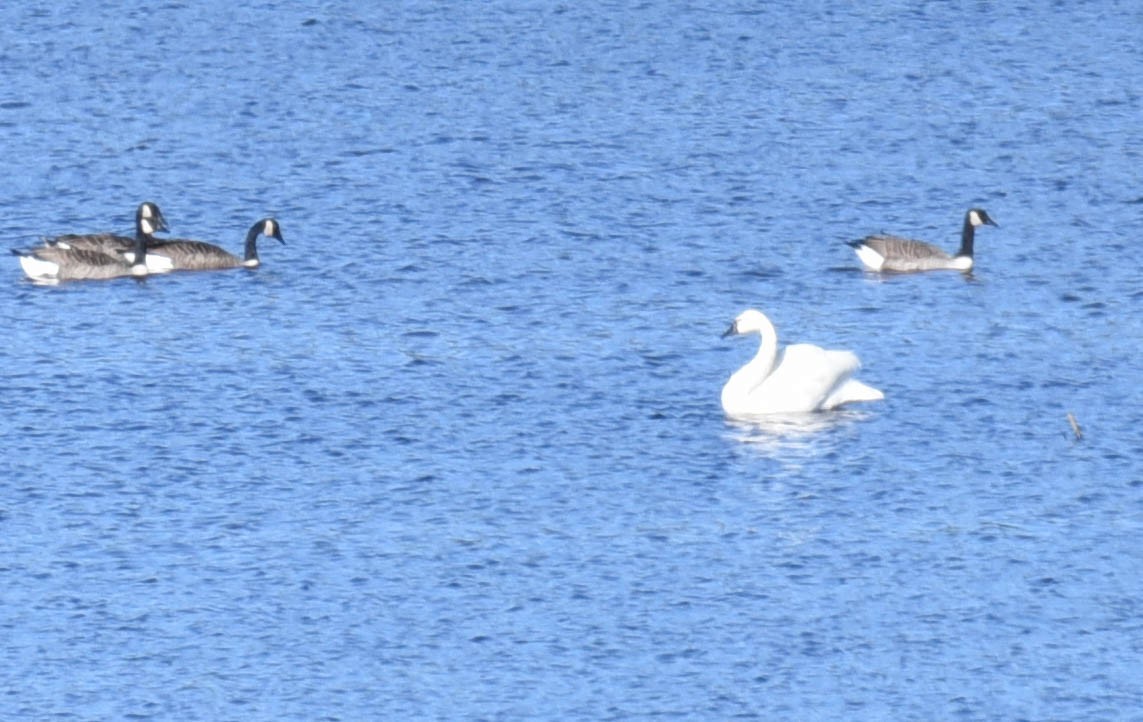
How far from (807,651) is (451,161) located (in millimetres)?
18755

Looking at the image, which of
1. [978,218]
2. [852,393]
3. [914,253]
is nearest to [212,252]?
[914,253]

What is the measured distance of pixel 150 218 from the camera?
33.8 metres

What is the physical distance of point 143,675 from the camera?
19578mm

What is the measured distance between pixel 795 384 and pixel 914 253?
6.21 metres

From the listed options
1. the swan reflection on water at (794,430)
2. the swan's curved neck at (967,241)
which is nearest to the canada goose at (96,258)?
the swan reflection on water at (794,430)

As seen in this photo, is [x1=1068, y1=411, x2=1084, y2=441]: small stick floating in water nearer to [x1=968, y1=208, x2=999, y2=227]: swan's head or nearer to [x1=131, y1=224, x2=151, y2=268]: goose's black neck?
[x1=968, y1=208, x2=999, y2=227]: swan's head

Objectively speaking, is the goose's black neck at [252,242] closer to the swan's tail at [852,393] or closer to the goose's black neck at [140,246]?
the goose's black neck at [140,246]

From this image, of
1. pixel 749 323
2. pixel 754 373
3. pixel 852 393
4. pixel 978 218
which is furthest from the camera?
pixel 978 218

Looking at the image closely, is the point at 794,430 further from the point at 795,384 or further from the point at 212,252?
the point at 212,252

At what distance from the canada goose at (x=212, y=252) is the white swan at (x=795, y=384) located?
26.6 ft

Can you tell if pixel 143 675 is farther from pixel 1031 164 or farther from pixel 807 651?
pixel 1031 164

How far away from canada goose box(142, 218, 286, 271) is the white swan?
809 centimetres

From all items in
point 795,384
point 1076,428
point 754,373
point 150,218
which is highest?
point 150,218

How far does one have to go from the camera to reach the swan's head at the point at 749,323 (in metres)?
27.9
